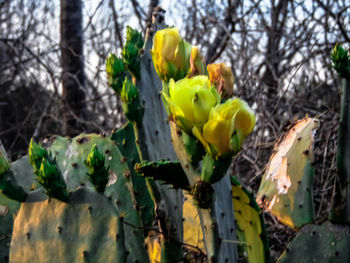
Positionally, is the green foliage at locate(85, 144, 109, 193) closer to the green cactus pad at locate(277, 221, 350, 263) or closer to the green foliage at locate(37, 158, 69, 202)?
the green foliage at locate(37, 158, 69, 202)

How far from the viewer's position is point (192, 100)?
63 centimetres

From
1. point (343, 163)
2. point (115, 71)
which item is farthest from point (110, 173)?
point (343, 163)

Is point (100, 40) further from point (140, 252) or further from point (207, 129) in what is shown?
point (207, 129)

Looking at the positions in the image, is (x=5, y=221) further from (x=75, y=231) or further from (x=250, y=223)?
(x=250, y=223)

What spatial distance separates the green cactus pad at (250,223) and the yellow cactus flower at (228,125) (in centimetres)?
A: 47

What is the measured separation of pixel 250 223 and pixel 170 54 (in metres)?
0.53

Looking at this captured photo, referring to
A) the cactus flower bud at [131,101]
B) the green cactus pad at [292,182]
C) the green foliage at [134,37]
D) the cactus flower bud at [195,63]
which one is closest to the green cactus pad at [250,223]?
the green cactus pad at [292,182]

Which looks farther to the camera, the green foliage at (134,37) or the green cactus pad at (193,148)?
the green foliage at (134,37)

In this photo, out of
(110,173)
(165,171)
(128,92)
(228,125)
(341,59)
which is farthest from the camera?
(110,173)

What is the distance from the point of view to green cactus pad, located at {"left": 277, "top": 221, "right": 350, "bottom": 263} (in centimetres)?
96

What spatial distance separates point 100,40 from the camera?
164 inches

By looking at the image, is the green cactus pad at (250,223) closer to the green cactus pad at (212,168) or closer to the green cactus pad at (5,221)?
the green cactus pad at (212,168)

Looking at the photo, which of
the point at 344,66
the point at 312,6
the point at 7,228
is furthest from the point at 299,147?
the point at 312,6

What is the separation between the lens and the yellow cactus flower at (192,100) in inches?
24.7
